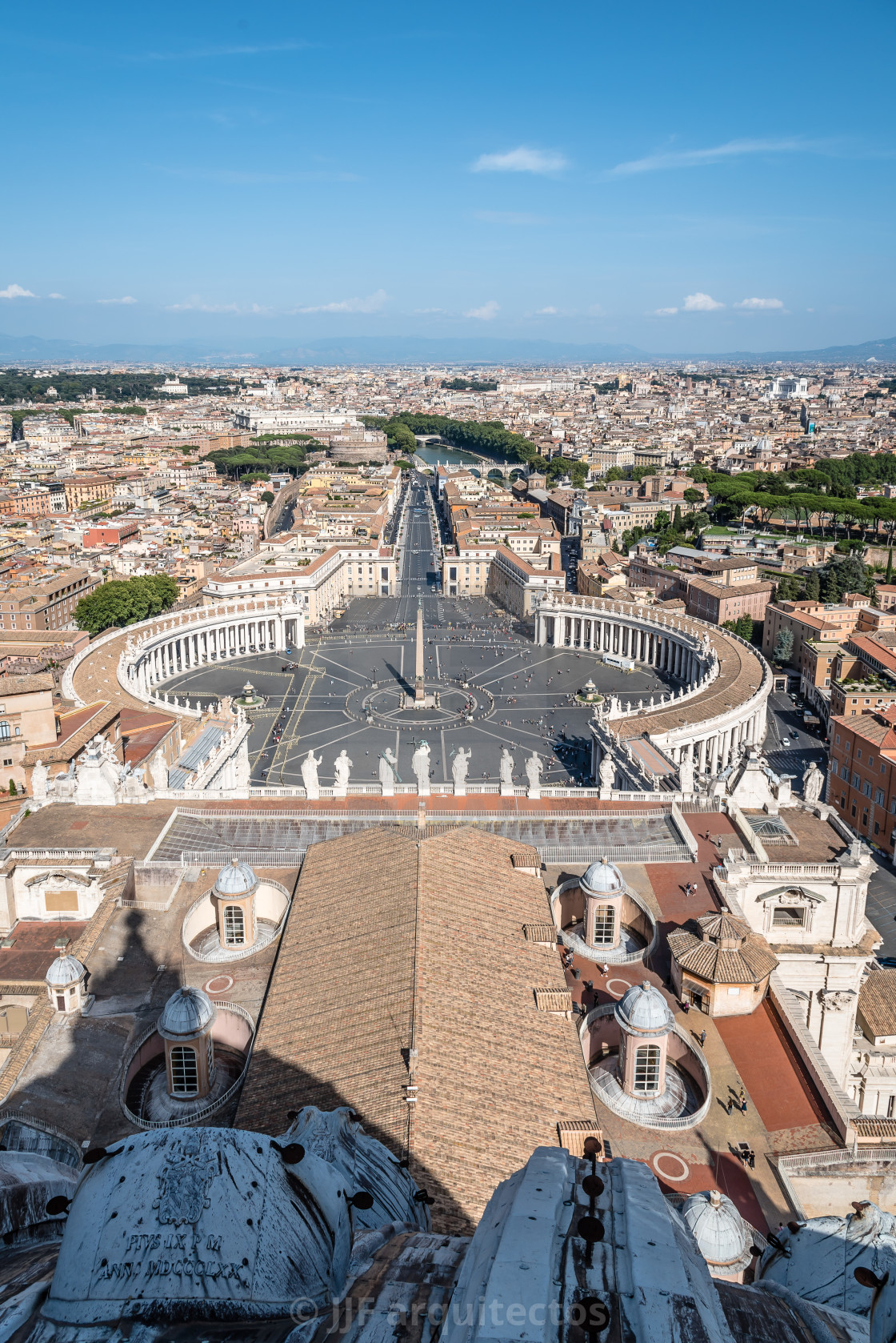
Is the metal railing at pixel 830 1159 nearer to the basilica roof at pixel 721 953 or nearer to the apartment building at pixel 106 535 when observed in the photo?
the basilica roof at pixel 721 953

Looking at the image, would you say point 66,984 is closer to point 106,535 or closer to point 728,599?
point 728,599

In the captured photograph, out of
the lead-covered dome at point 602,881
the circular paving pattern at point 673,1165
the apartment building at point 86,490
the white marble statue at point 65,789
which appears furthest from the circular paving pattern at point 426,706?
the apartment building at point 86,490

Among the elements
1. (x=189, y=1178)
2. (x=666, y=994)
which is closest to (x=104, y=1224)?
(x=189, y=1178)

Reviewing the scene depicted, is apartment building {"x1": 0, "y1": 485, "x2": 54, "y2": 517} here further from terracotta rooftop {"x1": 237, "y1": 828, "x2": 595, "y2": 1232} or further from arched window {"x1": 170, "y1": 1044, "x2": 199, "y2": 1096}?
arched window {"x1": 170, "y1": 1044, "x2": 199, "y2": 1096}

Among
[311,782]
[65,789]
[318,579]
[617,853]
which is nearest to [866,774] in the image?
[617,853]

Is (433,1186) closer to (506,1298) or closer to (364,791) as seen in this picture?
(506,1298)

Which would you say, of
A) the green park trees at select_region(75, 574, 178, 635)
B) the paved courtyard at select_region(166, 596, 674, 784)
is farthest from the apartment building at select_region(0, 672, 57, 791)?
the green park trees at select_region(75, 574, 178, 635)
